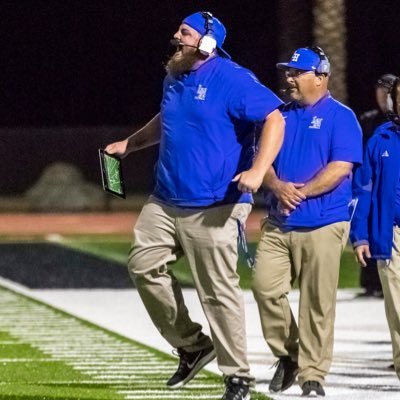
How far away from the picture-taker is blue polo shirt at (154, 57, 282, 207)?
8.80 metres

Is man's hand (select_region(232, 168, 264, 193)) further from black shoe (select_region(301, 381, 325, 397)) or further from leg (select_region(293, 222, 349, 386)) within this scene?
black shoe (select_region(301, 381, 325, 397))

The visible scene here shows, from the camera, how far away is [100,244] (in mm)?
24859

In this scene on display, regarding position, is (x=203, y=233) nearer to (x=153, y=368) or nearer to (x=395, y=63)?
(x=153, y=368)

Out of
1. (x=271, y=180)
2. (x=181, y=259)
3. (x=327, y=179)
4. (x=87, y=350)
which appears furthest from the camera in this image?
(x=181, y=259)

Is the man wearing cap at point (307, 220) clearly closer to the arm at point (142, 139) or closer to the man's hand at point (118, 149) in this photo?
the arm at point (142, 139)

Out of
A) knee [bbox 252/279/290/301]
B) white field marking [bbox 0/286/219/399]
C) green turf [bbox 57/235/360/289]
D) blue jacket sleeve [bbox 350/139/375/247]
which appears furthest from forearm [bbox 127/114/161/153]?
green turf [bbox 57/235/360/289]

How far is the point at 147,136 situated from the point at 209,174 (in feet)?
2.63

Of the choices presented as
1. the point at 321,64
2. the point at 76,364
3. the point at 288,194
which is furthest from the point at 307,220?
the point at 76,364

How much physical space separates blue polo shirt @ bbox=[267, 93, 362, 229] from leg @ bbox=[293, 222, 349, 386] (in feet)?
0.29

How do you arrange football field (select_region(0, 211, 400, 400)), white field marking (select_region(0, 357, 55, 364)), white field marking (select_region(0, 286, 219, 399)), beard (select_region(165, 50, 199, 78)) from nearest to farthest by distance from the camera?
beard (select_region(165, 50, 199, 78)) < football field (select_region(0, 211, 400, 400)) < white field marking (select_region(0, 286, 219, 399)) < white field marking (select_region(0, 357, 55, 364))

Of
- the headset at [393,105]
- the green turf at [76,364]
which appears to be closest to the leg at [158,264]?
the green turf at [76,364]

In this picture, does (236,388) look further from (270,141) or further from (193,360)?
(270,141)

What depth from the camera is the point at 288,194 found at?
9.22 m

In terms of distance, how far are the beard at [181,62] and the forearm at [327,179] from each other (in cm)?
97
